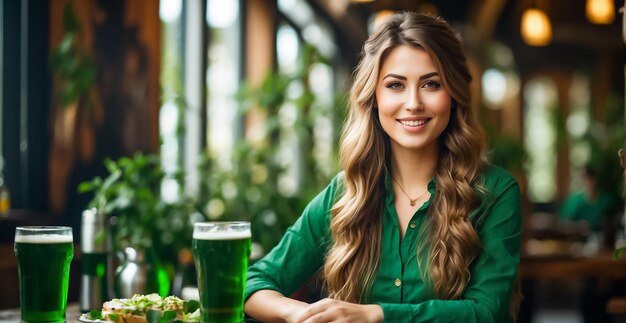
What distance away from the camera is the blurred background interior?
3.56 metres

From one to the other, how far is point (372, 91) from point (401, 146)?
0.15 meters

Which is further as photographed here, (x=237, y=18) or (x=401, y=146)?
(x=237, y=18)

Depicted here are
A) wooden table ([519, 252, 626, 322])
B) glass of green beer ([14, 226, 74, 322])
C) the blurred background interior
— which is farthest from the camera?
wooden table ([519, 252, 626, 322])

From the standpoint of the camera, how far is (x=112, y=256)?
230 cm

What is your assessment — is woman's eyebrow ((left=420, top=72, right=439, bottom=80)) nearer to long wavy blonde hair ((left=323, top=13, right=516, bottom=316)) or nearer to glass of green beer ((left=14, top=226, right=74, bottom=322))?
long wavy blonde hair ((left=323, top=13, right=516, bottom=316))

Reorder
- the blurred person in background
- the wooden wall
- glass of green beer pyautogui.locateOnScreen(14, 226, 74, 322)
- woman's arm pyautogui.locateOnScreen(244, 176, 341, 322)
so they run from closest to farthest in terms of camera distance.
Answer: glass of green beer pyautogui.locateOnScreen(14, 226, 74, 322)
woman's arm pyautogui.locateOnScreen(244, 176, 341, 322)
the wooden wall
the blurred person in background

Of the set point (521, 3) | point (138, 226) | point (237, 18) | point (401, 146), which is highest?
point (521, 3)

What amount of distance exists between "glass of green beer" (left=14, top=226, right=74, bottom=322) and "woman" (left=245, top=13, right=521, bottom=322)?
1.42 feet

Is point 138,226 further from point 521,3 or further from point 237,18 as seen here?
point 521,3

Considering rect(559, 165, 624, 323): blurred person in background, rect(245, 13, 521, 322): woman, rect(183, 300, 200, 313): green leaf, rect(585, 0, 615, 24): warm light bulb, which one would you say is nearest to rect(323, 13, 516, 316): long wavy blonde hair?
rect(245, 13, 521, 322): woman

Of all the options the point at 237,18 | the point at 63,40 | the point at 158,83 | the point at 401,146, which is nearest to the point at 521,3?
the point at 237,18

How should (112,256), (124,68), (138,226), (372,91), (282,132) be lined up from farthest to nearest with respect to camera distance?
(282,132)
(124,68)
(138,226)
(112,256)
(372,91)

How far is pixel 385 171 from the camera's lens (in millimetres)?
2139

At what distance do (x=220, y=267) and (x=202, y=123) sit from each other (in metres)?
3.77
